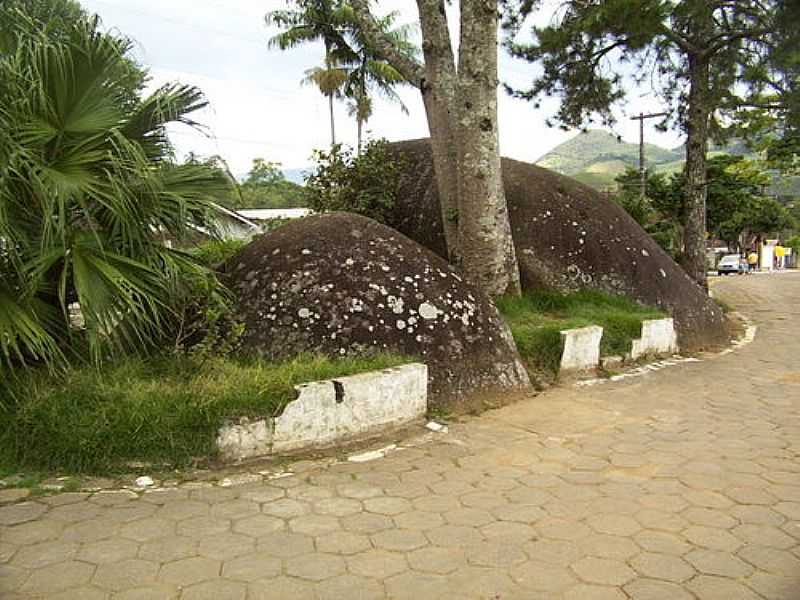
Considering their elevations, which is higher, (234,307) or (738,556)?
(234,307)

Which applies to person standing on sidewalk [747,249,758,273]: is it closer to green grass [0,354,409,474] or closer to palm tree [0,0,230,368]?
palm tree [0,0,230,368]

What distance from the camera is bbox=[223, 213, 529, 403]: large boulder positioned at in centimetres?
491

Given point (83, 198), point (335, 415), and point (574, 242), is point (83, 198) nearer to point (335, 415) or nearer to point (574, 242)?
point (335, 415)

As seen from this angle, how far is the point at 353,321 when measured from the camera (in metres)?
4.96

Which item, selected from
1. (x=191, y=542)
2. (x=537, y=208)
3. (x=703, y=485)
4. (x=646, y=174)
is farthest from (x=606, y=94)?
(x=646, y=174)

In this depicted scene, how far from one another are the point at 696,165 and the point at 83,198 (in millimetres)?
11756

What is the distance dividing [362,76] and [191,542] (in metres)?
23.5

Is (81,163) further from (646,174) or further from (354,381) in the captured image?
(646,174)

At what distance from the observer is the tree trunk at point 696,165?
41.1 ft

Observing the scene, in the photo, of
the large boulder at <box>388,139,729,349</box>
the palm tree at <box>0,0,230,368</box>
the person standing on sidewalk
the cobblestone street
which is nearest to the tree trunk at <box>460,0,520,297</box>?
the large boulder at <box>388,139,729,349</box>

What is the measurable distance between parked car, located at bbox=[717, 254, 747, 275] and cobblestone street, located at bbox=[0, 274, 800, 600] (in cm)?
A: 4080

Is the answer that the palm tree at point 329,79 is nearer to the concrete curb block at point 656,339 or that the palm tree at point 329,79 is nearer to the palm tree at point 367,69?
the palm tree at point 367,69

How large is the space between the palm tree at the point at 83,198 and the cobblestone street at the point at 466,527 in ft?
3.82

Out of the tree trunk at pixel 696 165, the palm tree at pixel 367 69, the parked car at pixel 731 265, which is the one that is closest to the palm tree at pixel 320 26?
the palm tree at pixel 367 69
